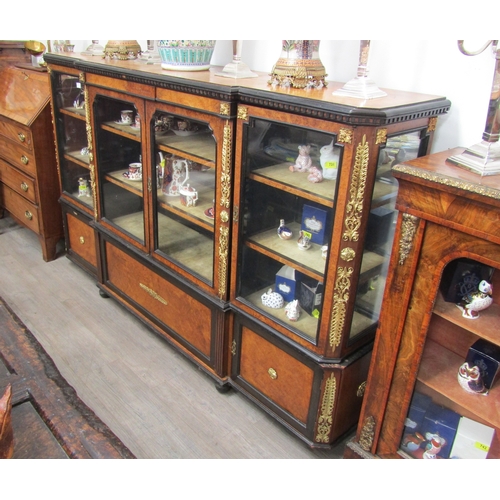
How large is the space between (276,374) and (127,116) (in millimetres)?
1344

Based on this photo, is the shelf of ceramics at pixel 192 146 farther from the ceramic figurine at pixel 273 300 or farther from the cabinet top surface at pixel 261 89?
the ceramic figurine at pixel 273 300

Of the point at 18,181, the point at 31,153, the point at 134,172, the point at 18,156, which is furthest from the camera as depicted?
the point at 18,181

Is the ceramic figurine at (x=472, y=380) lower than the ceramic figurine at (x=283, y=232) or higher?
lower

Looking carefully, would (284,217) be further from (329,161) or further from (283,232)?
(329,161)

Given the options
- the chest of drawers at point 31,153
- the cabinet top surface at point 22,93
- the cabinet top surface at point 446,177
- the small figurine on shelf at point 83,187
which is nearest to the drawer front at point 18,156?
the chest of drawers at point 31,153

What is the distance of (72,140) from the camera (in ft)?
8.84

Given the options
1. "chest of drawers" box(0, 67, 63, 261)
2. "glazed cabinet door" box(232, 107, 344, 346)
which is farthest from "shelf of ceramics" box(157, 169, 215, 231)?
"chest of drawers" box(0, 67, 63, 261)

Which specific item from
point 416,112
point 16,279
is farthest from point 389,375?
point 16,279

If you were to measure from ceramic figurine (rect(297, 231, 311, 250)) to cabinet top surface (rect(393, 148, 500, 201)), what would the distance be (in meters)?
0.54

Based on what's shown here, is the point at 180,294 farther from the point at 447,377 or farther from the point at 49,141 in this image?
the point at 49,141

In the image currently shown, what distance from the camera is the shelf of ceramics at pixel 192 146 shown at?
173 centimetres

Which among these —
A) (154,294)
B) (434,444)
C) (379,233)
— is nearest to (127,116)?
(154,294)

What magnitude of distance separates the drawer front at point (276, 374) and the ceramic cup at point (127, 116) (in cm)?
109

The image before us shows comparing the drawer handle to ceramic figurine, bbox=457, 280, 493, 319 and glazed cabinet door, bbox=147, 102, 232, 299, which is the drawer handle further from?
ceramic figurine, bbox=457, 280, 493, 319
